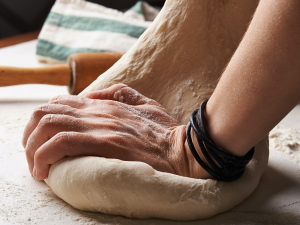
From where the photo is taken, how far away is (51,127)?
2.22 feet

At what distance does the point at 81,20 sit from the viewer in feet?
7.53

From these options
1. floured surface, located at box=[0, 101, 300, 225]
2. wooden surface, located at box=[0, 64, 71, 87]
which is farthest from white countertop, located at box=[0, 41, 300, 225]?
wooden surface, located at box=[0, 64, 71, 87]

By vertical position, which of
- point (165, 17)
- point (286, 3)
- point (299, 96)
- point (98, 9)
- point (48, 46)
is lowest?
point (48, 46)

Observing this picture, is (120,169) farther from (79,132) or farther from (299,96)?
(299,96)


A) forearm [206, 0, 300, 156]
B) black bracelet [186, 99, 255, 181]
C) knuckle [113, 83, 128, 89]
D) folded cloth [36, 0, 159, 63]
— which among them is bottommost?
folded cloth [36, 0, 159, 63]

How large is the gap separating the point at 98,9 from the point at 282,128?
1.70 meters

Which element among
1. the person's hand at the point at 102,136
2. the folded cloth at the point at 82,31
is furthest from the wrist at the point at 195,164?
the folded cloth at the point at 82,31

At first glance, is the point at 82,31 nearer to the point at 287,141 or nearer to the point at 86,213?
the point at 287,141

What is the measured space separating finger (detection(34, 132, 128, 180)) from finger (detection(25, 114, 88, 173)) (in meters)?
0.03

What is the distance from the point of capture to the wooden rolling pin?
4.85 feet

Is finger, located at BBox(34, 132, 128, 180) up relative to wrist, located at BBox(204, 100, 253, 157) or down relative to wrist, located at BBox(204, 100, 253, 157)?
down

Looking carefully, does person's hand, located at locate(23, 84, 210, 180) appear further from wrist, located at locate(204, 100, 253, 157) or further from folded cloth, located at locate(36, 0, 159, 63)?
folded cloth, located at locate(36, 0, 159, 63)

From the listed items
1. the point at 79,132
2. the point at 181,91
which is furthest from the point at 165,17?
the point at 79,132

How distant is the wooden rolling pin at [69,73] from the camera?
148cm
